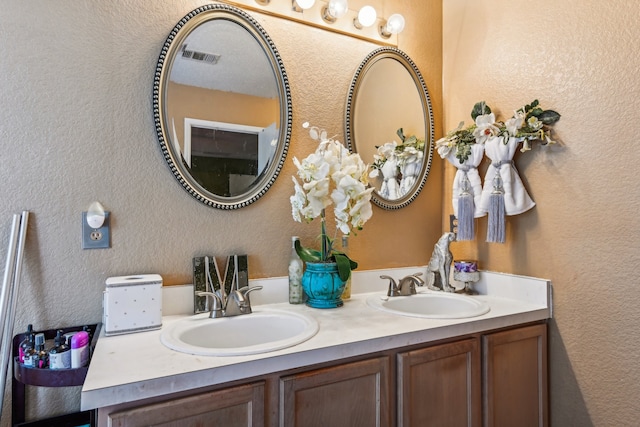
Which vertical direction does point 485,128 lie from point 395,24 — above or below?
below

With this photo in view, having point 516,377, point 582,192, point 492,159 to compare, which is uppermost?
point 492,159

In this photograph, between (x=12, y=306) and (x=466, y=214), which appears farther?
(x=466, y=214)

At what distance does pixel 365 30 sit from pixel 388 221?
0.89 m

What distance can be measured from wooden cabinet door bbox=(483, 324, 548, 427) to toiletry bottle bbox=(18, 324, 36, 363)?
1.39 m

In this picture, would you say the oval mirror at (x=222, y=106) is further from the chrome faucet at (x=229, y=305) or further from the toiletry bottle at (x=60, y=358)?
the toiletry bottle at (x=60, y=358)

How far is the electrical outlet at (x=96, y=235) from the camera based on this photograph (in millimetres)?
1229

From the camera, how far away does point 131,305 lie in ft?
3.84

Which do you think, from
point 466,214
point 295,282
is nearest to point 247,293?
point 295,282

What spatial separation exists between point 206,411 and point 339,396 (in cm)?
36

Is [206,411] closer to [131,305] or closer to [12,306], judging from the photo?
[131,305]

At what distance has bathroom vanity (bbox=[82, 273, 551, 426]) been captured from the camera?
0.87 metres

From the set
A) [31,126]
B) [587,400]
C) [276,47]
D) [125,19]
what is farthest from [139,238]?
[587,400]

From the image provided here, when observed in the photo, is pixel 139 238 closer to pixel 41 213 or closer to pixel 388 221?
pixel 41 213

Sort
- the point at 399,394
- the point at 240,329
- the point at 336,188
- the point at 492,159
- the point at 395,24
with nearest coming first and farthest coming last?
the point at 399,394
the point at 240,329
the point at 336,188
the point at 492,159
the point at 395,24
